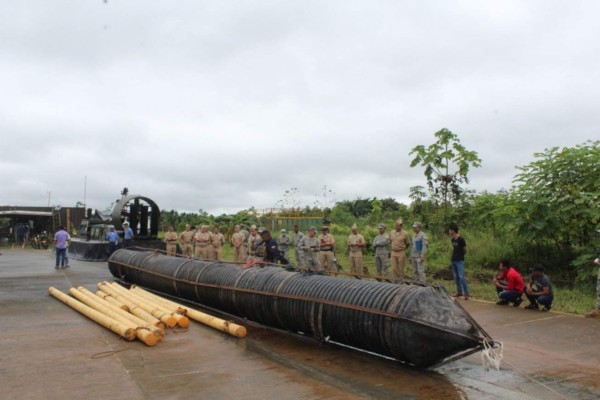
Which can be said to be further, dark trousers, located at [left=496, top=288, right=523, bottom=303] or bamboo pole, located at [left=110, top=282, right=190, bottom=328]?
dark trousers, located at [left=496, top=288, right=523, bottom=303]

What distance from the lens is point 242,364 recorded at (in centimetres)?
620

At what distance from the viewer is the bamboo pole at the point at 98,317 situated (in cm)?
722

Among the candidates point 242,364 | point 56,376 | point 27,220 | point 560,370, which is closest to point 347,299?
point 242,364

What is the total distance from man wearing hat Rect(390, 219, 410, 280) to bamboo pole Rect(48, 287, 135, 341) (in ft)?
21.5

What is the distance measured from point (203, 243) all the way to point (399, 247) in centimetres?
683

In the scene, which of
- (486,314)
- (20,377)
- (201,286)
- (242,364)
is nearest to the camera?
(20,377)

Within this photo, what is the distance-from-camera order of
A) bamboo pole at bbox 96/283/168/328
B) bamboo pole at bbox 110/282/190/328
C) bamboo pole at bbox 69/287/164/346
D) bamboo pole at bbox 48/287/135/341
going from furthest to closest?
bamboo pole at bbox 110/282/190/328 → bamboo pole at bbox 96/283/168/328 → bamboo pole at bbox 48/287/135/341 → bamboo pole at bbox 69/287/164/346

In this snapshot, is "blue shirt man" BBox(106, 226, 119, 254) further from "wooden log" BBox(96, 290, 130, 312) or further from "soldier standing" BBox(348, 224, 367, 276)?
"wooden log" BBox(96, 290, 130, 312)

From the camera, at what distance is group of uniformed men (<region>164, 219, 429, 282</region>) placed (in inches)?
455

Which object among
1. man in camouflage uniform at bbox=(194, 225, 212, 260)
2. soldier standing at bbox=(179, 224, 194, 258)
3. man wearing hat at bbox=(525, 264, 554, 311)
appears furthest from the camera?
soldier standing at bbox=(179, 224, 194, 258)

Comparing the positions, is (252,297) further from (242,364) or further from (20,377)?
(20,377)

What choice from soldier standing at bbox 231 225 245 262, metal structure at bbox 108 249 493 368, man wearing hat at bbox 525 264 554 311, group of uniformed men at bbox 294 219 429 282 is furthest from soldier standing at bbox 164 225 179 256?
man wearing hat at bbox 525 264 554 311

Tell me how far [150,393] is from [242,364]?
1.32m

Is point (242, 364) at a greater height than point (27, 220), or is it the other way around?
point (27, 220)
